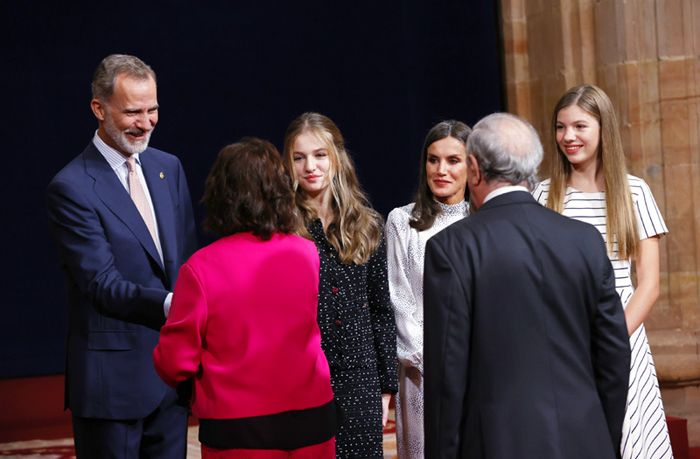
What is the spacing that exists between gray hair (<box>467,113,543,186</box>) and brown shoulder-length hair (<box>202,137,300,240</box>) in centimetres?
51

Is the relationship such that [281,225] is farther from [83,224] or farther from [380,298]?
[380,298]

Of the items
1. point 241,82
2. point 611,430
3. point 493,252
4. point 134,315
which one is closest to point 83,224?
point 134,315

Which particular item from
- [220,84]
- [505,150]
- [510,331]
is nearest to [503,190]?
[505,150]

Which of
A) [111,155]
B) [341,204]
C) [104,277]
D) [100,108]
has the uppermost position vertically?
[100,108]

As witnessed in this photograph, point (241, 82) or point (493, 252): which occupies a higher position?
point (241, 82)

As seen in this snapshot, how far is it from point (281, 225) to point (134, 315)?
60 centimetres

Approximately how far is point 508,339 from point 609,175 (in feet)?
4.64

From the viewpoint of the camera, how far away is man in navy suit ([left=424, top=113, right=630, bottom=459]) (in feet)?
8.83

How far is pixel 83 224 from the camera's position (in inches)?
136

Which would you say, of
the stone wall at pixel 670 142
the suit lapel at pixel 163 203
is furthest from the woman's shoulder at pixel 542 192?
the stone wall at pixel 670 142

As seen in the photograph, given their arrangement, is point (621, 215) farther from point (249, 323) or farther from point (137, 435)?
point (137, 435)

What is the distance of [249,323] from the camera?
9.52 feet

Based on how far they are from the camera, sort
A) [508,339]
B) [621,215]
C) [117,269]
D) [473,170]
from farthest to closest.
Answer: [621,215] < [117,269] < [473,170] < [508,339]

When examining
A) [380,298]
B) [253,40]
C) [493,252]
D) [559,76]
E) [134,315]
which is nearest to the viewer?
[493,252]
